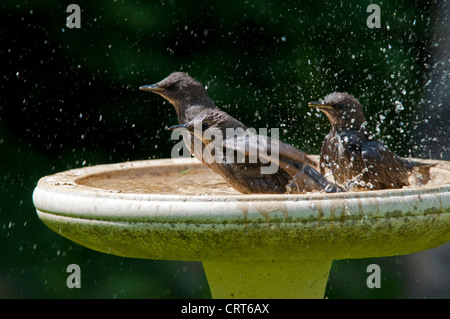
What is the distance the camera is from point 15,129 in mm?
5406

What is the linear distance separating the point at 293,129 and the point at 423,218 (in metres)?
2.94

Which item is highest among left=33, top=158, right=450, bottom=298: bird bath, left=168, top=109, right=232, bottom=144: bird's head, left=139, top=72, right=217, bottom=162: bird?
left=139, top=72, right=217, bottom=162: bird

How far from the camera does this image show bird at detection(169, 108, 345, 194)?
2863mm

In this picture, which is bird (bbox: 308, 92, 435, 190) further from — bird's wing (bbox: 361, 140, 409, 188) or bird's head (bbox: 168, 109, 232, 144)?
bird's head (bbox: 168, 109, 232, 144)

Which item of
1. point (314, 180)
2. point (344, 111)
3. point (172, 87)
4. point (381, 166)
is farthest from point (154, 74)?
point (314, 180)

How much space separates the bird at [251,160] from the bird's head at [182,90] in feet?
2.57

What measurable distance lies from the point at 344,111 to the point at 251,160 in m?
0.74

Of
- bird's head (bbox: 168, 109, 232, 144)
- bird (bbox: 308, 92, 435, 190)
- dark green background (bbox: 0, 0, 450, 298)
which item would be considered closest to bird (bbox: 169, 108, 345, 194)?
bird's head (bbox: 168, 109, 232, 144)

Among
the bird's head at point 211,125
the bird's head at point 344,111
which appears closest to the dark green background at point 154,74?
the bird's head at point 344,111

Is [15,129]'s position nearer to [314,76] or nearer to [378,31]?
[314,76]

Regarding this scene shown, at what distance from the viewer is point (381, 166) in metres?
3.20

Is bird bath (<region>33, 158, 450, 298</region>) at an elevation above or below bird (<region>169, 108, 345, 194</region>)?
below

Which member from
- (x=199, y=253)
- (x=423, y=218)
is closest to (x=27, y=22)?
(x=199, y=253)

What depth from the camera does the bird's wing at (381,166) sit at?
3.19 m
